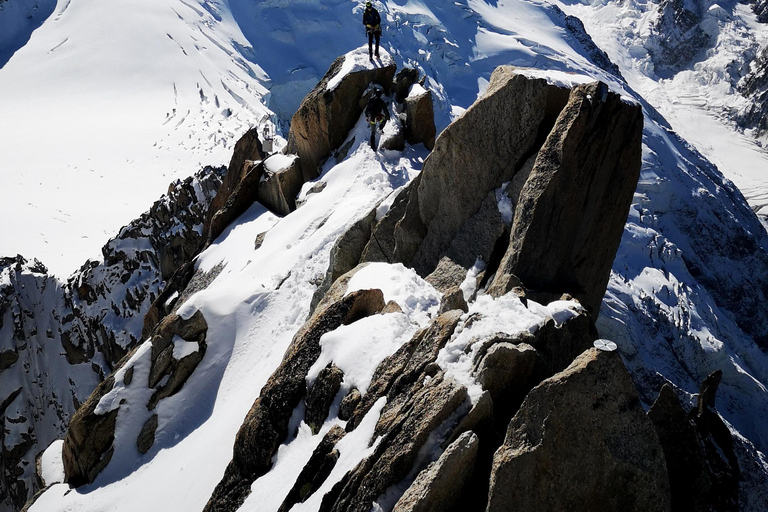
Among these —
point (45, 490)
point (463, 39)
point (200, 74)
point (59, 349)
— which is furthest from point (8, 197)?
point (463, 39)

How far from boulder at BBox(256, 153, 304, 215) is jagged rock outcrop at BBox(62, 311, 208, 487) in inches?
340

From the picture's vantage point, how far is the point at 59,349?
36.9 meters

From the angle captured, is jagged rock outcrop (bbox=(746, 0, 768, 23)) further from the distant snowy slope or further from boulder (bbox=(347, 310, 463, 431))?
boulder (bbox=(347, 310, 463, 431))

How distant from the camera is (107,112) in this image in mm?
61875

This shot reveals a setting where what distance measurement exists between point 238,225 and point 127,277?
49.0ft

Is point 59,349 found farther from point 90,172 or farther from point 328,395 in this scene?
point 328,395

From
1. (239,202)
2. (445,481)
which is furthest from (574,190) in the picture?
(239,202)

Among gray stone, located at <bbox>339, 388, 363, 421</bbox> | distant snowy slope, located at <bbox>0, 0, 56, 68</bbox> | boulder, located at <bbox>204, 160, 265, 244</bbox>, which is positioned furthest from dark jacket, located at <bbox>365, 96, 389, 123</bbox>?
distant snowy slope, located at <bbox>0, 0, 56, 68</bbox>

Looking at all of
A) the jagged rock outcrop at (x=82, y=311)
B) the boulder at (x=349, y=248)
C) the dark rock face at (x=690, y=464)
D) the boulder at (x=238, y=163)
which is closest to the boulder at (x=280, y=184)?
the boulder at (x=238, y=163)

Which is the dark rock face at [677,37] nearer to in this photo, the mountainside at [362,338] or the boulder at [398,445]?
the mountainside at [362,338]

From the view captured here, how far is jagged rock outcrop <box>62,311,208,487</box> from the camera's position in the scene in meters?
16.2

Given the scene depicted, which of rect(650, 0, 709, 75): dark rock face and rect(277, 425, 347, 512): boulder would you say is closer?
rect(277, 425, 347, 512): boulder

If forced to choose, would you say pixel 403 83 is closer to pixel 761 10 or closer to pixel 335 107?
pixel 335 107

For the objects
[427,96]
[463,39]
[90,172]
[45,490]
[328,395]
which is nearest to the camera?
[328,395]
